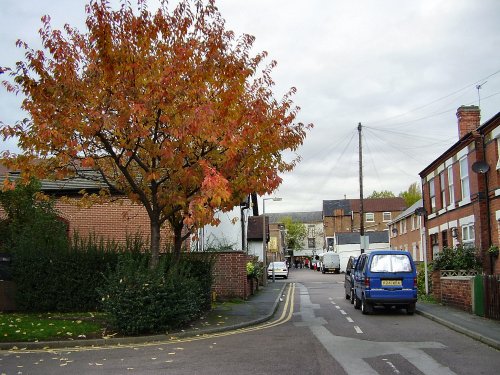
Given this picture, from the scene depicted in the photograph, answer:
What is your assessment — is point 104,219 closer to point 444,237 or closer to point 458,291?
point 458,291

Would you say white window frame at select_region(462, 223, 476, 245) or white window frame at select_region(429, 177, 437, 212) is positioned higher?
white window frame at select_region(429, 177, 437, 212)

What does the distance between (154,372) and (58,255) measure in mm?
9369

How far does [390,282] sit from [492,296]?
318cm

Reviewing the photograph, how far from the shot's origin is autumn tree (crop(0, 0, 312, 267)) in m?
12.1

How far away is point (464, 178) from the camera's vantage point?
23.9 m

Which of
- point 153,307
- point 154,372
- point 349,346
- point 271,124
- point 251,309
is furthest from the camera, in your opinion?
point 251,309

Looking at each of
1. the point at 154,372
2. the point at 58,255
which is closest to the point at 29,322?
the point at 58,255

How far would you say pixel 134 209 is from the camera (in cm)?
2267

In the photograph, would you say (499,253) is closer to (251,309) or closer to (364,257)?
(364,257)

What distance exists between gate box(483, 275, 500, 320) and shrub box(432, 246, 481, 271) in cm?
631

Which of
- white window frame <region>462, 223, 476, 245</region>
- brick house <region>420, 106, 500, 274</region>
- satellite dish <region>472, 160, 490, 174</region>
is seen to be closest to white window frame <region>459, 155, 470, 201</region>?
brick house <region>420, 106, 500, 274</region>

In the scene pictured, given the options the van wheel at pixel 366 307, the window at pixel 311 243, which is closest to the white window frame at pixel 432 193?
the van wheel at pixel 366 307

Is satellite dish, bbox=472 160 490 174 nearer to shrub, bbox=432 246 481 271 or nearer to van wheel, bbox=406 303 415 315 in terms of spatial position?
shrub, bbox=432 246 481 271

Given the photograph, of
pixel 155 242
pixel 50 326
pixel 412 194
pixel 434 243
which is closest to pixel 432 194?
pixel 434 243
